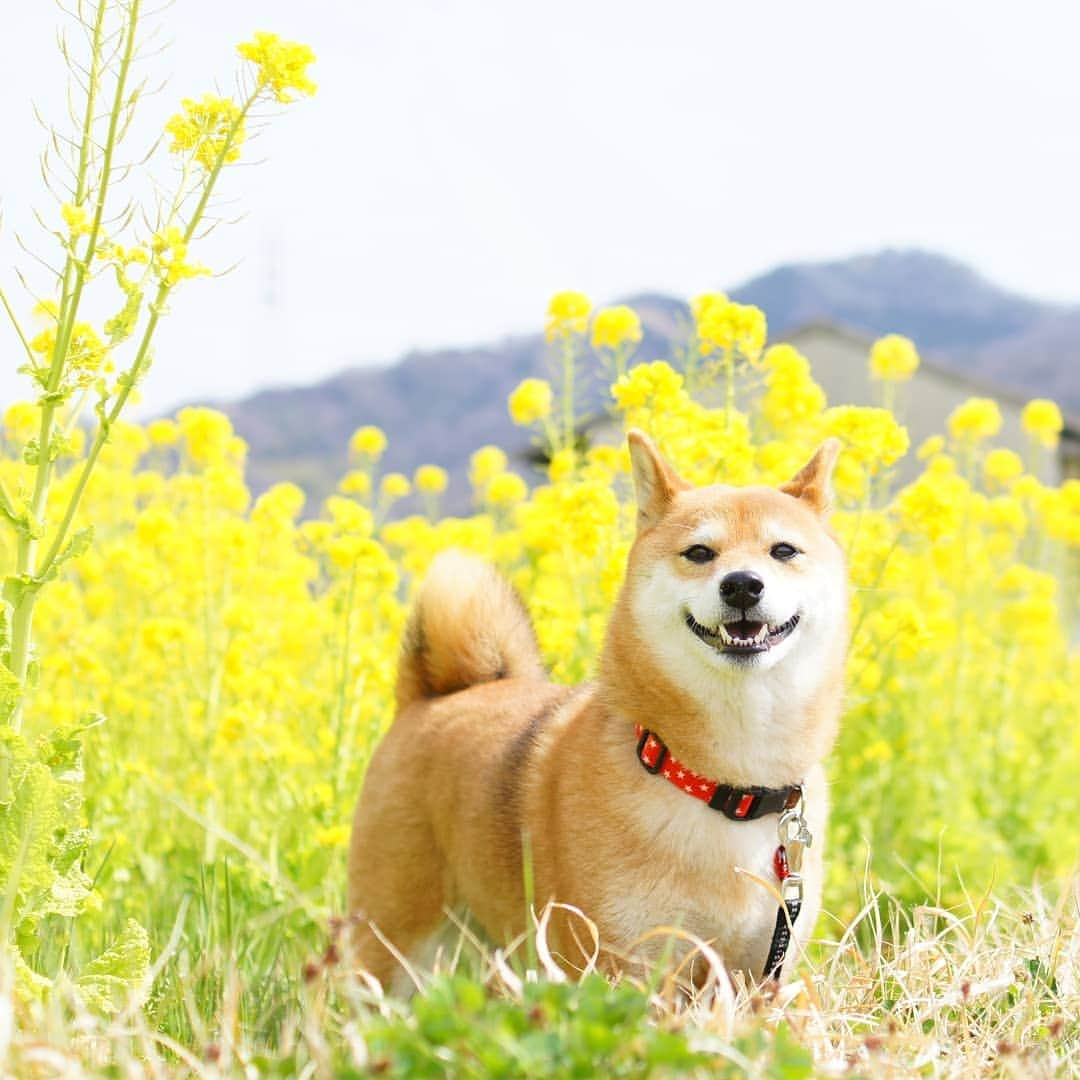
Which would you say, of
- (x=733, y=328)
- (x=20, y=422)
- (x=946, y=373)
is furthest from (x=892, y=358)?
(x=946, y=373)

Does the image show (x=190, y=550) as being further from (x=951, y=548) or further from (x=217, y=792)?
(x=951, y=548)

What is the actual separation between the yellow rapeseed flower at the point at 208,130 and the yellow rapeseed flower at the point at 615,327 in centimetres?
203

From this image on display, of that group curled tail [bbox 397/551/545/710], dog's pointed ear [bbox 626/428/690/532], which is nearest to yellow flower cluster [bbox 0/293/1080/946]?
curled tail [bbox 397/551/545/710]

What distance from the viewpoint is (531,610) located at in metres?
4.41

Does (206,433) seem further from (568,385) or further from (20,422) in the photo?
(568,385)

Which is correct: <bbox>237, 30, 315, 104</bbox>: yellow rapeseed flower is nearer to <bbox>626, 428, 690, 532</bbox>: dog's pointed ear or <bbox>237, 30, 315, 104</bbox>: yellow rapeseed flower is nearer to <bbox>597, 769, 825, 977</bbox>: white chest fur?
<bbox>626, 428, 690, 532</bbox>: dog's pointed ear

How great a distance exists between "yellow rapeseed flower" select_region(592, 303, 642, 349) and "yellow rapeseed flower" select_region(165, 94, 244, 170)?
80.0 inches

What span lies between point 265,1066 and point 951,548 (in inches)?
201

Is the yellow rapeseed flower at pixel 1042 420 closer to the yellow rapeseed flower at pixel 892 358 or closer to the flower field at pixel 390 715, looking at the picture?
the flower field at pixel 390 715

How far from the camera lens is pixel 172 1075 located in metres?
2.14

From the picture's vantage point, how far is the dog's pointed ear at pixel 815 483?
10.4 feet

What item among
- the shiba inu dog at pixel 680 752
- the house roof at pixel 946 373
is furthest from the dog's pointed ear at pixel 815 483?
the house roof at pixel 946 373

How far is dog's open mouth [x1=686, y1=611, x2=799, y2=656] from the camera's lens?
2773mm

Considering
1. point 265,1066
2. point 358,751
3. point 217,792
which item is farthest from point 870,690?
point 265,1066
